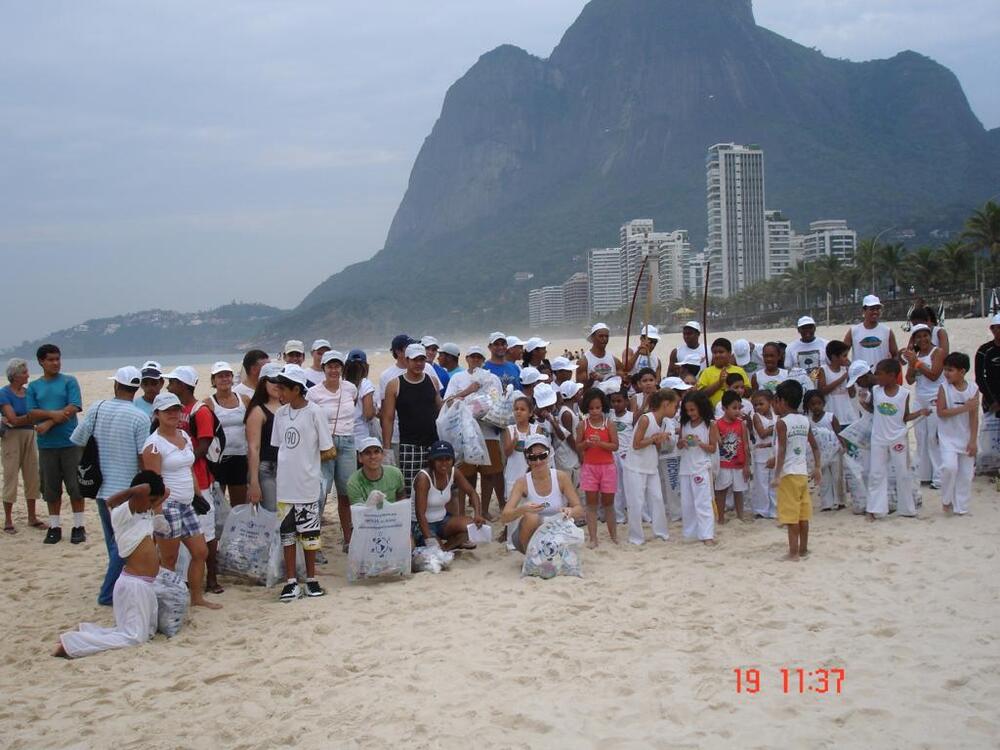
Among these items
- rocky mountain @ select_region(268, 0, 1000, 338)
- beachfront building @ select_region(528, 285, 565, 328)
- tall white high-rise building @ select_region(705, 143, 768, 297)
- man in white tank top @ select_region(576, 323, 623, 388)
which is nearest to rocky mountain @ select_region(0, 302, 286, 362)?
rocky mountain @ select_region(268, 0, 1000, 338)

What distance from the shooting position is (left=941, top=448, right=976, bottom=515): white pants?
6.96m

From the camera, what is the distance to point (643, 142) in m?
197

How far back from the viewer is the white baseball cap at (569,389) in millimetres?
7949

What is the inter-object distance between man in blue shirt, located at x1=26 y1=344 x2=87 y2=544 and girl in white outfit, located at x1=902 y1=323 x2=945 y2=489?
7944mm

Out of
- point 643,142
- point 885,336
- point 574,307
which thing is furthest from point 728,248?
point 885,336

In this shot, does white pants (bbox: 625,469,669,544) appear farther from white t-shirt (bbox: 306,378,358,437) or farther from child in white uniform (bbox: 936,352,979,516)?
white t-shirt (bbox: 306,378,358,437)

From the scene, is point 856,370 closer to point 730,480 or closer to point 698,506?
point 730,480

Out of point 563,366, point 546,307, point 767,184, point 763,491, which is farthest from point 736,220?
point 763,491

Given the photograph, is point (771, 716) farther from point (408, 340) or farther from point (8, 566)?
point (8, 566)

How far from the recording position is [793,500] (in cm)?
620

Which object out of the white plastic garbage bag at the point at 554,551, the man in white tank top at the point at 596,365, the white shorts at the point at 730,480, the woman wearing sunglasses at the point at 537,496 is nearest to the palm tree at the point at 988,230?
the man in white tank top at the point at 596,365

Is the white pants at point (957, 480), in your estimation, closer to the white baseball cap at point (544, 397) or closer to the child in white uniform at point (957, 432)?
the child in white uniform at point (957, 432)

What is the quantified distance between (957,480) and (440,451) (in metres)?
4.33

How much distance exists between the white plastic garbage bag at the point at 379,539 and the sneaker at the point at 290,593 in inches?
16.9
